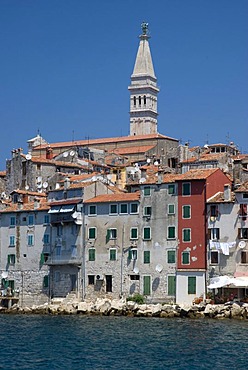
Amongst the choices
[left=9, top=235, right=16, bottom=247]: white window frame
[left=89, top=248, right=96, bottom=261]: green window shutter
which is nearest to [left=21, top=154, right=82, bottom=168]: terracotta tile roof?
[left=9, top=235, right=16, bottom=247]: white window frame

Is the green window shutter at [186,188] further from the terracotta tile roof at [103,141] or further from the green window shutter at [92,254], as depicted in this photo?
the terracotta tile roof at [103,141]

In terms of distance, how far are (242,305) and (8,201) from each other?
28128 mm

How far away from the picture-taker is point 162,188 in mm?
63344

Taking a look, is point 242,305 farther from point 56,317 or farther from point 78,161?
point 78,161

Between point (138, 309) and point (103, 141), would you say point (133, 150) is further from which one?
point (138, 309)

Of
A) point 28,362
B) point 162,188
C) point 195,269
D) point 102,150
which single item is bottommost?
point 28,362

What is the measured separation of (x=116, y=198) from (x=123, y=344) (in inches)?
849

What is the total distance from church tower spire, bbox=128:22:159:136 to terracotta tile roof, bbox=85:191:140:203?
80898mm

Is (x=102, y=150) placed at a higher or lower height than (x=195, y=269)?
higher

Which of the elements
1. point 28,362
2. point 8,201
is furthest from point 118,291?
point 28,362

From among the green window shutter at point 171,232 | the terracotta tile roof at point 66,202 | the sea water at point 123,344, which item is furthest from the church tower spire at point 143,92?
the sea water at point 123,344

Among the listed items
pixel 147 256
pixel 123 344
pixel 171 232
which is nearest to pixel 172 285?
pixel 147 256

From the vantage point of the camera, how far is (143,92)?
487 ft

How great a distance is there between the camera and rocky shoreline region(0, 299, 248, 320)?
5578 centimetres
